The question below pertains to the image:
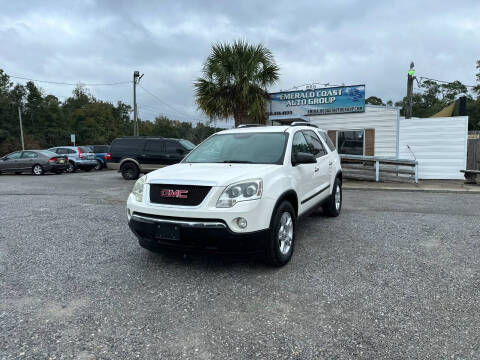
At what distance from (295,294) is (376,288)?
2.76ft

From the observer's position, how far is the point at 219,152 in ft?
16.2

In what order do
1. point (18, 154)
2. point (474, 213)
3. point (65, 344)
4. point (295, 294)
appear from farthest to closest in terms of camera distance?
point (18, 154), point (474, 213), point (295, 294), point (65, 344)

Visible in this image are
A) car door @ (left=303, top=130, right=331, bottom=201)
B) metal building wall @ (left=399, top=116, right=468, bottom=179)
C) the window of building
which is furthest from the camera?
the window of building

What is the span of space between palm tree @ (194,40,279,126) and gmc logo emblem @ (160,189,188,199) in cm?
1097

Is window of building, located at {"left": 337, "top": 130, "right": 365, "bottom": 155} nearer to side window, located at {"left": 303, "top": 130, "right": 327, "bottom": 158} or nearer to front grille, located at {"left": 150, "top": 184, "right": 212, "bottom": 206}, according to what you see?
side window, located at {"left": 303, "top": 130, "right": 327, "bottom": 158}

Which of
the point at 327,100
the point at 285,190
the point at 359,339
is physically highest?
the point at 327,100

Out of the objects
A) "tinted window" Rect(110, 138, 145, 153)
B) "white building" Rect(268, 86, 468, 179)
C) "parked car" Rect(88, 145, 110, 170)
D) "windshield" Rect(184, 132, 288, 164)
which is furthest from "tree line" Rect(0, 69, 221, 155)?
"windshield" Rect(184, 132, 288, 164)

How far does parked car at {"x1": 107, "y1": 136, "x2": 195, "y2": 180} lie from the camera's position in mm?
13898

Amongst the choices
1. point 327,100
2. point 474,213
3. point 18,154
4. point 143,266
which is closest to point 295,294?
point 143,266

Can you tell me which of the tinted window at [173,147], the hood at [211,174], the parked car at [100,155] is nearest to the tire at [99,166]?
the parked car at [100,155]

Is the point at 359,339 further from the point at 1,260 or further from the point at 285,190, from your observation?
the point at 1,260

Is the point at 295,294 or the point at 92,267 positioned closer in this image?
the point at 295,294

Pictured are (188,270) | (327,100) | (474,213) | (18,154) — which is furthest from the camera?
(18,154)

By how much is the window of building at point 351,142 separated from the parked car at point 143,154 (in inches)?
255
